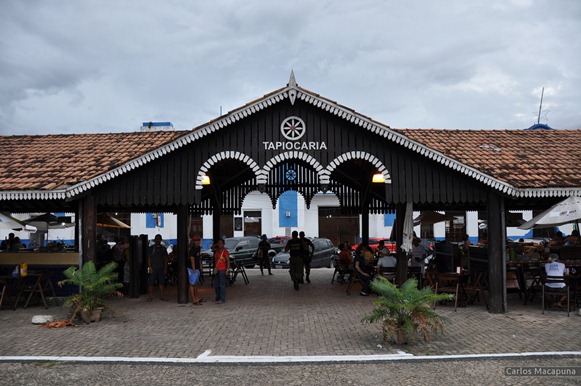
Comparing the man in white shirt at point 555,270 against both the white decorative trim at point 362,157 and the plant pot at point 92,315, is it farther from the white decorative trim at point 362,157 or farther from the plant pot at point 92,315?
the plant pot at point 92,315

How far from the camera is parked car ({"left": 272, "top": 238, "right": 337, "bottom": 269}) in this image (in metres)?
22.7

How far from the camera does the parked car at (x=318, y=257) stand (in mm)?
22672

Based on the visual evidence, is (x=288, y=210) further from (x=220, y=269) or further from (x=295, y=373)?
(x=295, y=373)

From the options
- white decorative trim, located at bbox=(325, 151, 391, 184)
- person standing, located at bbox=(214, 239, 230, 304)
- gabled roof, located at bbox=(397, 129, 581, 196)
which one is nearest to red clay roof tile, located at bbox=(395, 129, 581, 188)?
gabled roof, located at bbox=(397, 129, 581, 196)

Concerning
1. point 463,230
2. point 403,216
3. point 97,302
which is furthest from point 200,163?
point 463,230

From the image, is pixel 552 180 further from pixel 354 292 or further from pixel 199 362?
pixel 199 362

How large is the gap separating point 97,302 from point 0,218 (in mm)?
3347

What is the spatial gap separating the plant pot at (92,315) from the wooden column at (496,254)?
852cm

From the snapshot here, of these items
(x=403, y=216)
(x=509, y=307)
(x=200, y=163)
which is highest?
(x=200, y=163)

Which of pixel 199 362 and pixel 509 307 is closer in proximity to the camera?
pixel 199 362

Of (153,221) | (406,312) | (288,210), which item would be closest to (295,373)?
(406,312)

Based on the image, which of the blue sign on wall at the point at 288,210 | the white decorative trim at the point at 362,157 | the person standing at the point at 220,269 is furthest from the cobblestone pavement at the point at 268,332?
the blue sign on wall at the point at 288,210

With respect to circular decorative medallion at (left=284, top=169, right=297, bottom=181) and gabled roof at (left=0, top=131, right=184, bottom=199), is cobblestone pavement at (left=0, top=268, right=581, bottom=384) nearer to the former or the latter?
gabled roof at (left=0, top=131, right=184, bottom=199)

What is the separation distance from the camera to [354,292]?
14688mm
